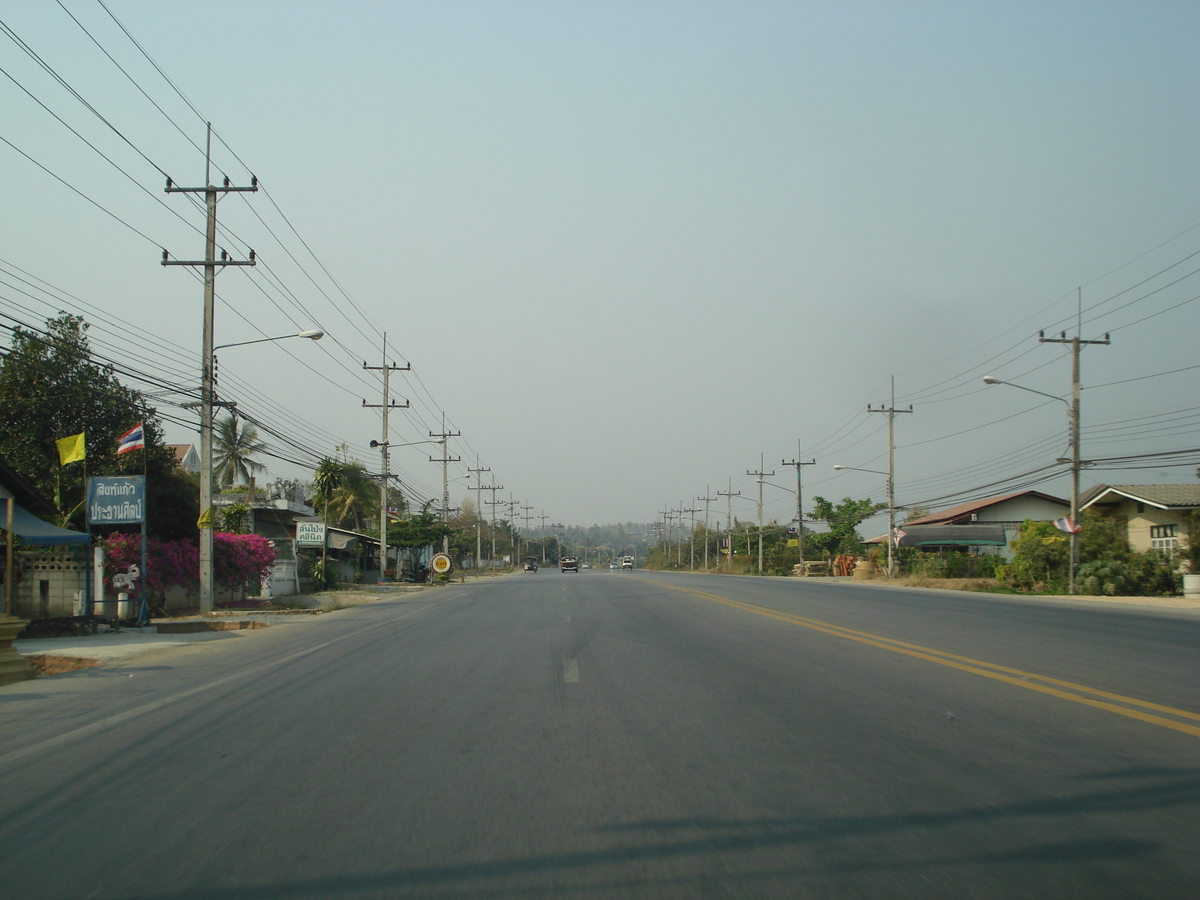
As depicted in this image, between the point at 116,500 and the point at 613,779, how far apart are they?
18162 mm

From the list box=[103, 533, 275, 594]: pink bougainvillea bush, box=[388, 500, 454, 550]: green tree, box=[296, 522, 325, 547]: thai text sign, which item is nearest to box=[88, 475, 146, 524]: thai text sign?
box=[103, 533, 275, 594]: pink bougainvillea bush

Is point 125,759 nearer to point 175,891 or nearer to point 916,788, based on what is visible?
point 175,891

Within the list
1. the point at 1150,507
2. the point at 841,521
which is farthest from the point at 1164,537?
the point at 841,521

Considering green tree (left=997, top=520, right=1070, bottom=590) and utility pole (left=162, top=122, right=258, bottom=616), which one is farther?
green tree (left=997, top=520, right=1070, bottom=590)

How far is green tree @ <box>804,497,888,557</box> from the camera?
84812mm

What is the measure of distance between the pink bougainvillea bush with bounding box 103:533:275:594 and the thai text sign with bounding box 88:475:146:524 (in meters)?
2.41

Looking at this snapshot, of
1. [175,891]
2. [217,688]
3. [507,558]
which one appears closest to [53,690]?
[217,688]

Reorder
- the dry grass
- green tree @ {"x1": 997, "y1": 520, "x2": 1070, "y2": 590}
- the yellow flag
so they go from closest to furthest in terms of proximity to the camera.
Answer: the yellow flag → green tree @ {"x1": 997, "y1": 520, "x2": 1070, "y2": 590} → the dry grass

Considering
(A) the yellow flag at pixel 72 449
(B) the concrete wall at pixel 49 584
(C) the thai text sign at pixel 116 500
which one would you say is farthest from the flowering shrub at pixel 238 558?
(A) the yellow flag at pixel 72 449

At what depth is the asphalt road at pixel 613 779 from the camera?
4496 mm

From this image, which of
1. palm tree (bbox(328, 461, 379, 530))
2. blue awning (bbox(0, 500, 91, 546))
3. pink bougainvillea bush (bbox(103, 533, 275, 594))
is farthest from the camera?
palm tree (bbox(328, 461, 379, 530))

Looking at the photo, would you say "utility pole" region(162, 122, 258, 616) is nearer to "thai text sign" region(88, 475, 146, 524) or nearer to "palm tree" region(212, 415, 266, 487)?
"thai text sign" region(88, 475, 146, 524)

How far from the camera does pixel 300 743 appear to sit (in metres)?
7.48

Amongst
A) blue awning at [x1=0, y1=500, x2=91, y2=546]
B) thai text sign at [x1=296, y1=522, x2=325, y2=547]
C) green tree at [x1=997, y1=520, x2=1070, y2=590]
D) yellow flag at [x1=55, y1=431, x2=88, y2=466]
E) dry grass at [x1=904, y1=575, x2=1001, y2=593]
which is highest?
yellow flag at [x1=55, y1=431, x2=88, y2=466]
